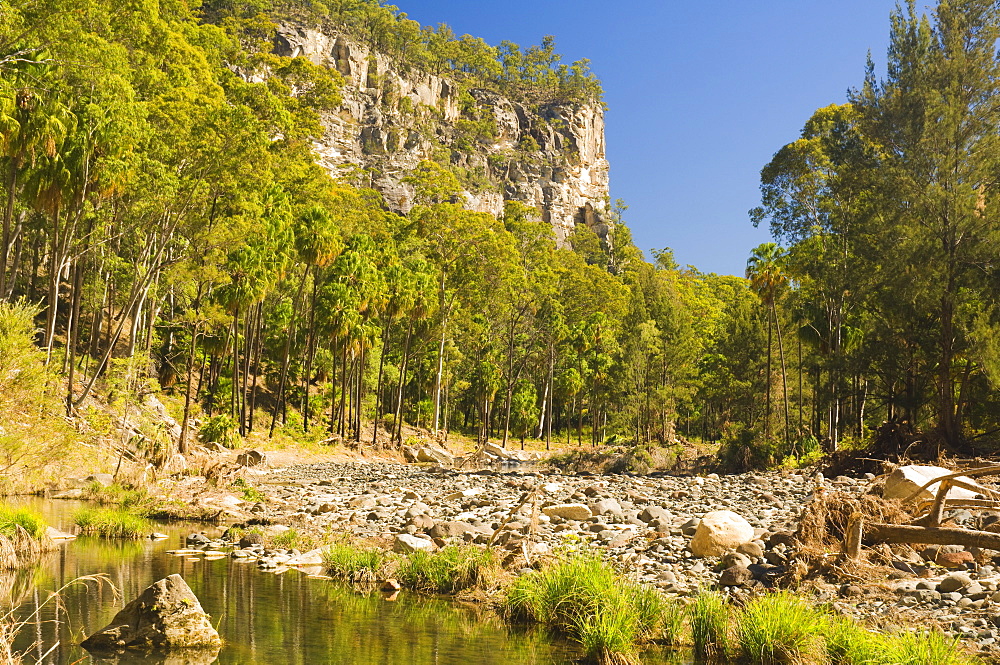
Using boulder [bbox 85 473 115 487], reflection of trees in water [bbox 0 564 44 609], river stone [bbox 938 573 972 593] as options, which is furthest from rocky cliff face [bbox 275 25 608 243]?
river stone [bbox 938 573 972 593]

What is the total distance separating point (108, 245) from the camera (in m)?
29.2

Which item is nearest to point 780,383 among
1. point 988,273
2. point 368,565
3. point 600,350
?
point 600,350

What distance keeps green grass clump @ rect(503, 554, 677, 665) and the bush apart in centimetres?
2203

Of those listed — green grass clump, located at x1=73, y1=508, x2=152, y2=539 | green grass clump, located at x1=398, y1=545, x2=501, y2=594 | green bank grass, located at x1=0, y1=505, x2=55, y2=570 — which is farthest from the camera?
green grass clump, located at x1=73, y1=508, x2=152, y2=539

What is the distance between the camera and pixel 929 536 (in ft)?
28.8

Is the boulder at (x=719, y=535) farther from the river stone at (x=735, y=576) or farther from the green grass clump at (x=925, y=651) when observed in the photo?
the green grass clump at (x=925, y=651)

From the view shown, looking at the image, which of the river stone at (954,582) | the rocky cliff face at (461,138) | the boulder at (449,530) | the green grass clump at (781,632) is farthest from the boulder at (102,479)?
the rocky cliff face at (461,138)

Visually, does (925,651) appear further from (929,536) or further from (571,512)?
(571,512)

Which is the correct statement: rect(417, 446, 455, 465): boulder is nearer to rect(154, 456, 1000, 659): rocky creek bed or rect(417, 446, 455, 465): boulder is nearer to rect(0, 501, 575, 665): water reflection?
rect(154, 456, 1000, 659): rocky creek bed

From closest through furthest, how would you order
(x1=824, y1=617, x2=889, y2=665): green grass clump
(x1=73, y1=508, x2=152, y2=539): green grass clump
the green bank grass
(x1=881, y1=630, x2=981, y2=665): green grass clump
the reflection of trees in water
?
(x1=881, y1=630, x2=981, y2=665): green grass clump → (x1=824, y1=617, x2=889, y2=665): green grass clump → the reflection of trees in water → the green bank grass → (x1=73, y1=508, x2=152, y2=539): green grass clump

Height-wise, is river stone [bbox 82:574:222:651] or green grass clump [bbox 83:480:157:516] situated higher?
river stone [bbox 82:574:222:651]

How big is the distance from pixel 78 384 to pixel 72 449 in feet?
50.6

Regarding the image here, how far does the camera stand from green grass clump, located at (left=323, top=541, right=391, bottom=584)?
10164mm

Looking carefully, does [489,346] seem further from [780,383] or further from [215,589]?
[215,589]
